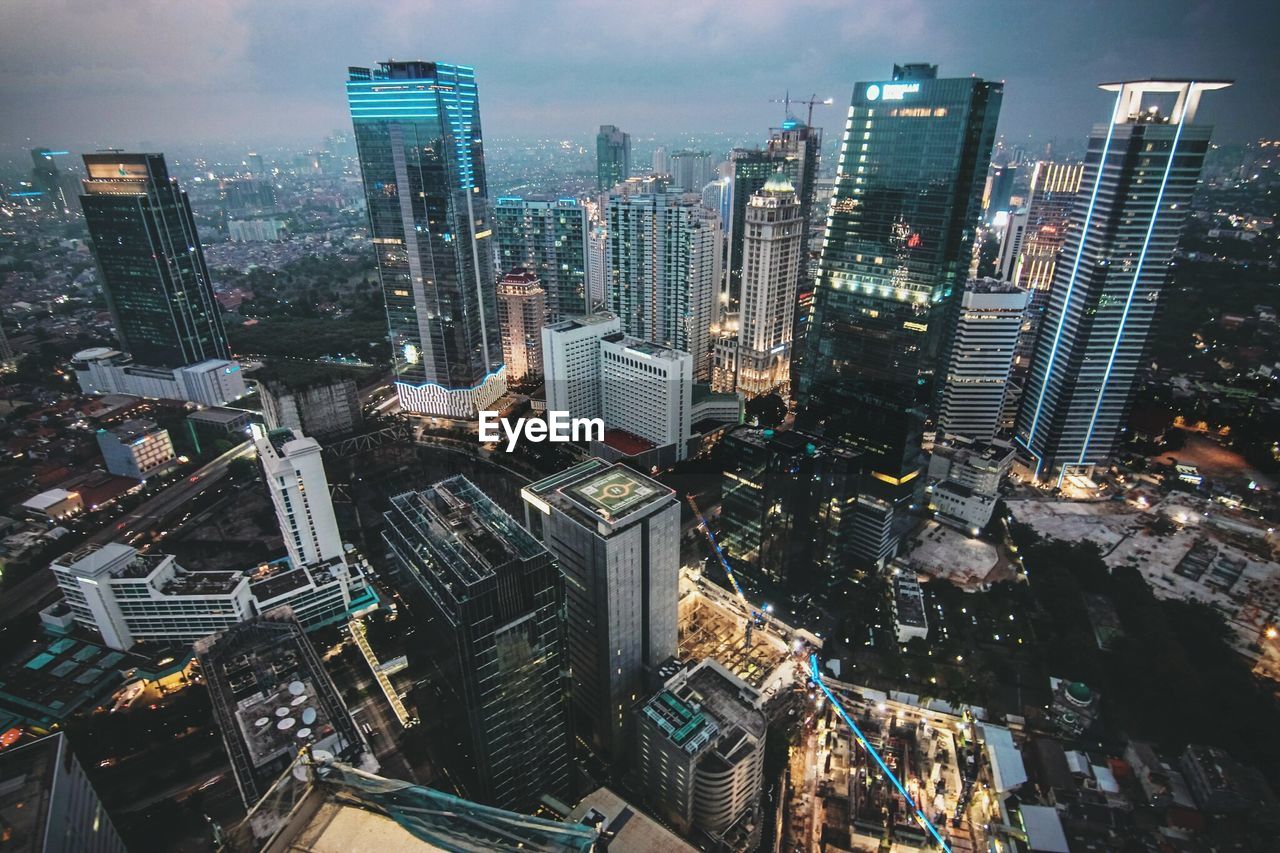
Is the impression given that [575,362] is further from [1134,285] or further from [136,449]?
[1134,285]

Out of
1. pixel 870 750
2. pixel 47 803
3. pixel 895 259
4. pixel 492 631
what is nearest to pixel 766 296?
pixel 895 259

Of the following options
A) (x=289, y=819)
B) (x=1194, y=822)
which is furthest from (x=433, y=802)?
(x=1194, y=822)

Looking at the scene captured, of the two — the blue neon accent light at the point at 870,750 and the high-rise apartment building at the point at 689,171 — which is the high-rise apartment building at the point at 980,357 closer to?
the blue neon accent light at the point at 870,750

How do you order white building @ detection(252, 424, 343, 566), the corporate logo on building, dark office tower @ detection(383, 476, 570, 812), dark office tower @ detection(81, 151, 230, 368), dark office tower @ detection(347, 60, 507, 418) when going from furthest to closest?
1. dark office tower @ detection(81, 151, 230, 368)
2. the corporate logo on building
3. dark office tower @ detection(347, 60, 507, 418)
4. white building @ detection(252, 424, 343, 566)
5. dark office tower @ detection(383, 476, 570, 812)

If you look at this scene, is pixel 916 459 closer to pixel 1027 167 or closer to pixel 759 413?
pixel 759 413

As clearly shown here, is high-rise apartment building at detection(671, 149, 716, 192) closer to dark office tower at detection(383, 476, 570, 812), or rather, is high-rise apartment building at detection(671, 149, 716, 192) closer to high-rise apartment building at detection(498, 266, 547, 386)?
high-rise apartment building at detection(498, 266, 547, 386)


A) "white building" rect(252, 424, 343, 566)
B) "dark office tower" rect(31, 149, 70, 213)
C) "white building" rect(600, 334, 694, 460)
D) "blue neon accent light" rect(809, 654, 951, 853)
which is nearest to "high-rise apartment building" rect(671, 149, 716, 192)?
"white building" rect(600, 334, 694, 460)
